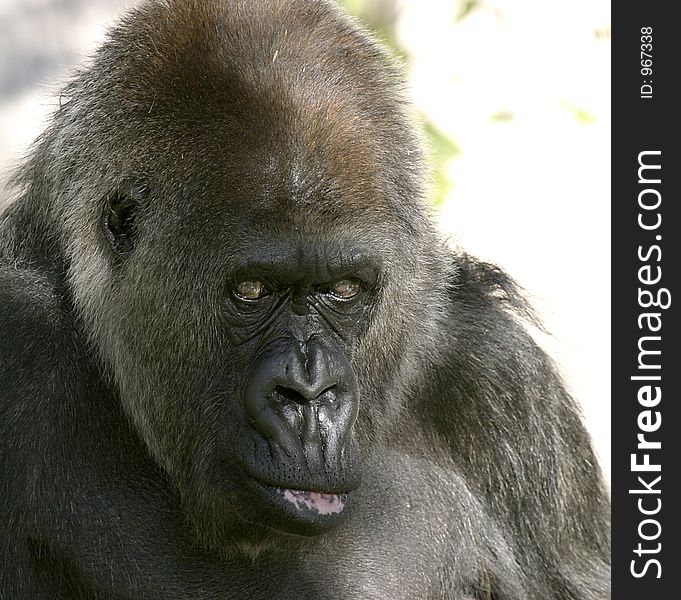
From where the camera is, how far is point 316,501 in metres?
3.66

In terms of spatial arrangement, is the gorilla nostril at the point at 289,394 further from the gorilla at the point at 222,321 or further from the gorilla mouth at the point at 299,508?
the gorilla mouth at the point at 299,508

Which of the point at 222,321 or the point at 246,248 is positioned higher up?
the point at 246,248

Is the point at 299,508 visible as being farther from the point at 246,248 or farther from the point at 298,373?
the point at 246,248

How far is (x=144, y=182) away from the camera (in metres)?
3.99

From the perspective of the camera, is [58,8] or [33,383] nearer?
[33,383]

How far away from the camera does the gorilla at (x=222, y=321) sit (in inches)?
151

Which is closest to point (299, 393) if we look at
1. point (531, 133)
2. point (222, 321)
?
point (222, 321)

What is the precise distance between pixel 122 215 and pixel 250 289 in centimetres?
53

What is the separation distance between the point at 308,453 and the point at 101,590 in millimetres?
1013

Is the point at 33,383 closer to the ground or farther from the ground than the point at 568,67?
closer to the ground

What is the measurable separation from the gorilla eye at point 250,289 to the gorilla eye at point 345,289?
235mm

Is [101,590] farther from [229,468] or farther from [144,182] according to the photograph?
[144,182]

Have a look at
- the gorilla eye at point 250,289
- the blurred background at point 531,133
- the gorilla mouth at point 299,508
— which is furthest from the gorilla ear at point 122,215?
the blurred background at point 531,133

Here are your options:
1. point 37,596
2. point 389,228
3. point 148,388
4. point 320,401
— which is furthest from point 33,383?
point 389,228
